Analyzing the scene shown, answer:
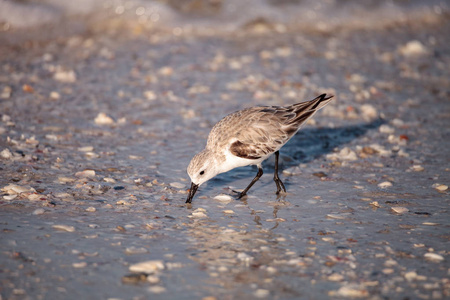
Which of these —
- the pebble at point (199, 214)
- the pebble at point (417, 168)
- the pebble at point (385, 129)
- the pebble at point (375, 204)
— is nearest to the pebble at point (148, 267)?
the pebble at point (199, 214)

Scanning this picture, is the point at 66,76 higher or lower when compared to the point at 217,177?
higher

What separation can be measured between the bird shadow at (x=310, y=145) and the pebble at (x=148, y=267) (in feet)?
7.29

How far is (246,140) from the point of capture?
644 centimetres

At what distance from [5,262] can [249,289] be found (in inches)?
77.4

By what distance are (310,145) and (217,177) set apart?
1.76 meters

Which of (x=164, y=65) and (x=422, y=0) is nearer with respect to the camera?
(x=164, y=65)

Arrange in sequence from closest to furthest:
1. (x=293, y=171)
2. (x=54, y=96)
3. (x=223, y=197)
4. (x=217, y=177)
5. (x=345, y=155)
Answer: (x=223, y=197)
(x=217, y=177)
(x=293, y=171)
(x=345, y=155)
(x=54, y=96)

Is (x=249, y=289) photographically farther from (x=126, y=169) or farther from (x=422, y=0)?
(x=422, y=0)

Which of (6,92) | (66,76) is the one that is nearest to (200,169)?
(6,92)

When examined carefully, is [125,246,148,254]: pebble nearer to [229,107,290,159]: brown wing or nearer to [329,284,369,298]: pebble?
[329,284,369,298]: pebble

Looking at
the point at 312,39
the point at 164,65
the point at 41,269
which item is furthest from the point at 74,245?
the point at 312,39

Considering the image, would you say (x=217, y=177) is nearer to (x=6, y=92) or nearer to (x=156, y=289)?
(x=156, y=289)

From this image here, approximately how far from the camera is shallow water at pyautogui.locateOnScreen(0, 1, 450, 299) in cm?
451

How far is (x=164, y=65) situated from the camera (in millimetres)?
11258
